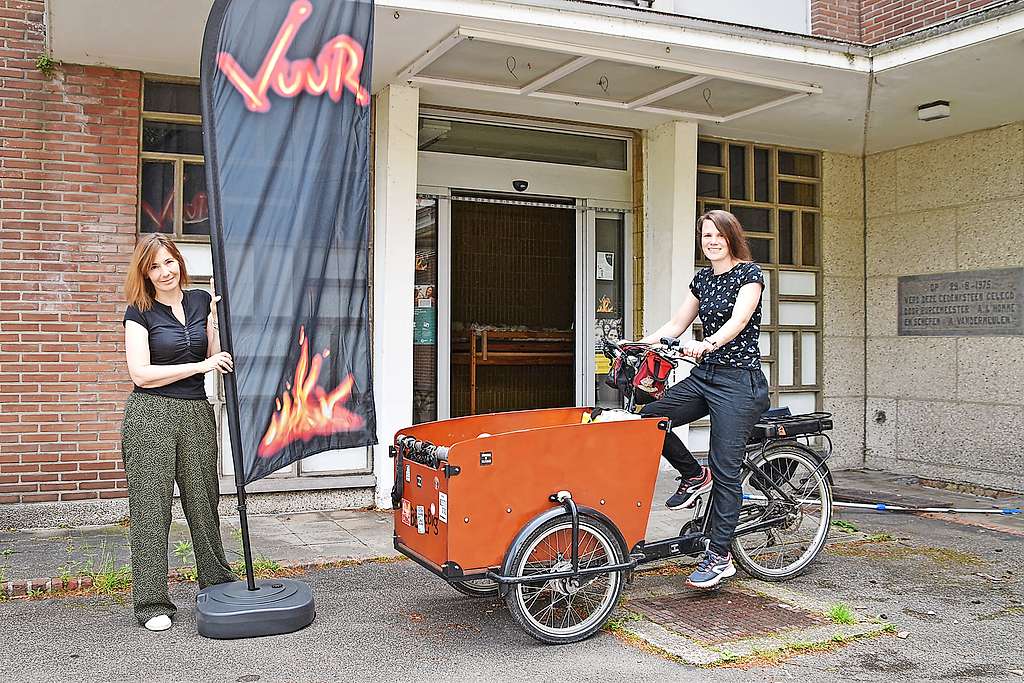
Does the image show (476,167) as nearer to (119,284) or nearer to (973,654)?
(119,284)

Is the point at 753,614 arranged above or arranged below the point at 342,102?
below

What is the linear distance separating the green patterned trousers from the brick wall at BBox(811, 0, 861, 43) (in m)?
7.39

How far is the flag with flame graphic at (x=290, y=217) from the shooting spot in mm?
4742

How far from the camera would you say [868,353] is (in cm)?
1105

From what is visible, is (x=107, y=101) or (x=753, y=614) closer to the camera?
(x=753, y=614)

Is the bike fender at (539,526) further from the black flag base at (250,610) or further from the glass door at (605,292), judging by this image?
the glass door at (605,292)

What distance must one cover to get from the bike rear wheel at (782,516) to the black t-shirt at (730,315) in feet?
2.17

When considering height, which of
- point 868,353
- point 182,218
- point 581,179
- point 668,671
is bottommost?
point 668,671

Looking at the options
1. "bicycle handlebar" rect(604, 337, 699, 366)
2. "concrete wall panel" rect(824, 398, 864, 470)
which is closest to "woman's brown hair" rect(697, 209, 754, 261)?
"bicycle handlebar" rect(604, 337, 699, 366)

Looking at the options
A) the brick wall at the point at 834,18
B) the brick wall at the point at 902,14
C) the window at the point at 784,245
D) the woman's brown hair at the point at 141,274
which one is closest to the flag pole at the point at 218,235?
the woman's brown hair at the point at 141,274

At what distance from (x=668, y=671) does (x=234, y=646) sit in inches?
82.2

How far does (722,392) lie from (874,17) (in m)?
6.18

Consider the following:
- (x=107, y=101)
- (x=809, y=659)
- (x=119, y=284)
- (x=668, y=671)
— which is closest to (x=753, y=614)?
Result: (x=809, y=659)

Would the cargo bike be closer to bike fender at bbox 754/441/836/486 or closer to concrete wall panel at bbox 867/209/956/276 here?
bike fender at bbox 754/441/836/486
